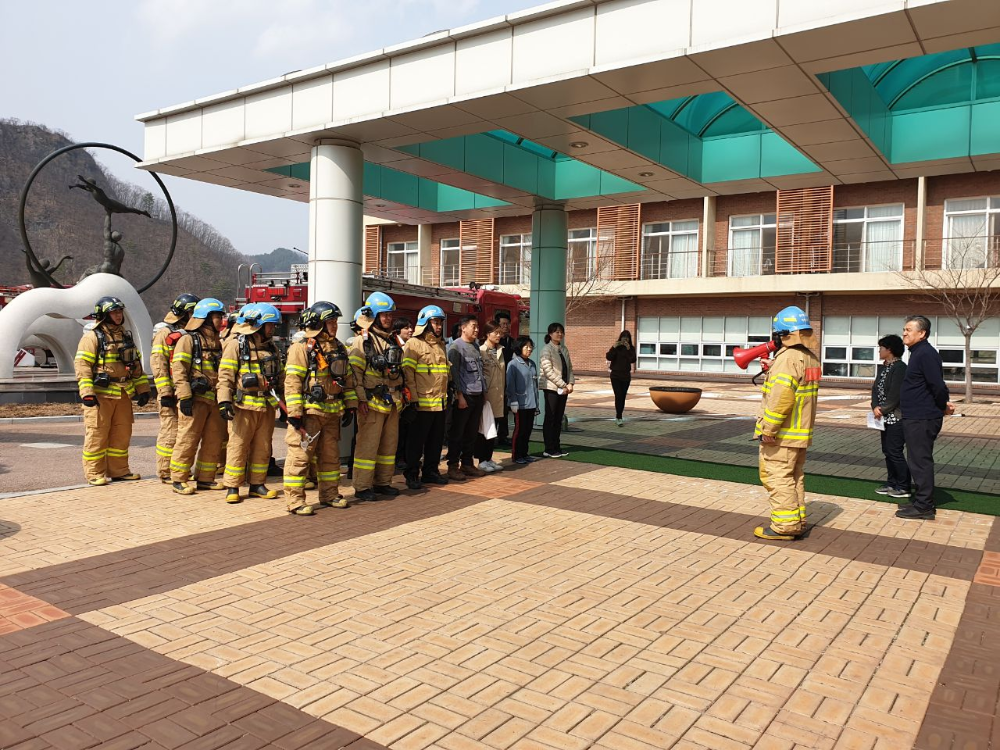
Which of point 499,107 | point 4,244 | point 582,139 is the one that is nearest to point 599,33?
point 499,107

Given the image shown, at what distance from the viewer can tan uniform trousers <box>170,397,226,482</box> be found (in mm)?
8391

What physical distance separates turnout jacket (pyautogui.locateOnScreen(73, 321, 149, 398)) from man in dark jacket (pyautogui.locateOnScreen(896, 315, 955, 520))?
322 inches

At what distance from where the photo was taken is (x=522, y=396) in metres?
10.5

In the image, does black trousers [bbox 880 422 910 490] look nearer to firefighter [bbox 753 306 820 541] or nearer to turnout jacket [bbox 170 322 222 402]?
firefighter [bbox 753 306 820 541]

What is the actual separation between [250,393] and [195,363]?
0.87 m

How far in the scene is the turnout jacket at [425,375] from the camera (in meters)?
8.66

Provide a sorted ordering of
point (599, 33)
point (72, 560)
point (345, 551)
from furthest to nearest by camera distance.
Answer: point (599, 33)
point (345, 551)
point (72, 560)

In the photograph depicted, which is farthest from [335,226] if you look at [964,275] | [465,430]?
[964,275]

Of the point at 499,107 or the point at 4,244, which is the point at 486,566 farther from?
the point at 4,244

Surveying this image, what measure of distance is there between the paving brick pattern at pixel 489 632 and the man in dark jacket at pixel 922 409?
0.31 metres

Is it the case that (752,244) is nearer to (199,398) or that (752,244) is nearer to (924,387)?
(924,387)

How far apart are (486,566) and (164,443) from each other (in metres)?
4.68

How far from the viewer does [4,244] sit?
7500 cm

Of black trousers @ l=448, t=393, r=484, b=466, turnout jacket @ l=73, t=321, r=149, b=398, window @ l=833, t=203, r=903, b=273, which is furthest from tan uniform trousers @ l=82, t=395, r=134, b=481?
window @ l=833, t=203, r=903, b=273
